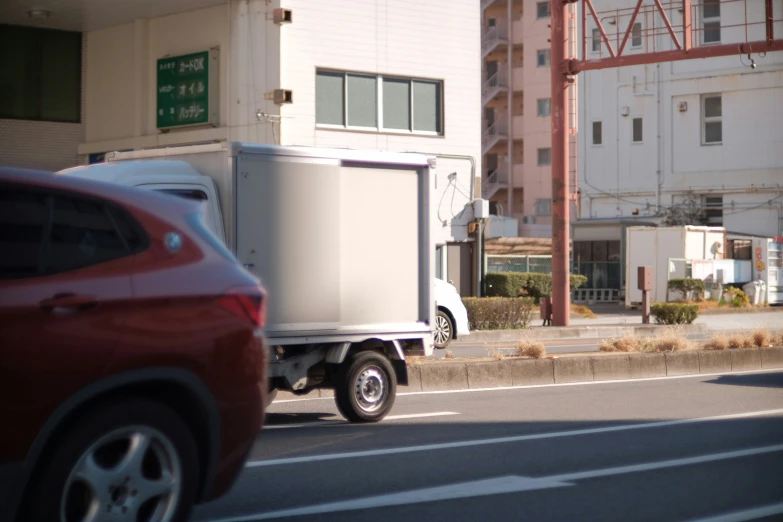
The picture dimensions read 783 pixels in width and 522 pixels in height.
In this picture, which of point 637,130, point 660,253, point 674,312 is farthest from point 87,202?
point 637,130

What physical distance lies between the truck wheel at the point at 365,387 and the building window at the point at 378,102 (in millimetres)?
17118

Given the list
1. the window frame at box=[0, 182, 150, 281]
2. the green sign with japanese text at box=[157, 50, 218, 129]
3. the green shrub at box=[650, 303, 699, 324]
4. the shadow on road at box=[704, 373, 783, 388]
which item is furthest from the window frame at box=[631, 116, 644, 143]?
the window frame at box=[0, 182, 150, 281]

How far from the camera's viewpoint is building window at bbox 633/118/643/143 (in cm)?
5153

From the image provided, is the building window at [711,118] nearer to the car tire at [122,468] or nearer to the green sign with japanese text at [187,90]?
the green sign with japanese text at [187,90]

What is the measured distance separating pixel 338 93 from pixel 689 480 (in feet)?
68.3

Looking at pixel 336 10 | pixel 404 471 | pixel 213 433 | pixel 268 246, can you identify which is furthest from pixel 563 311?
pixel 213 433

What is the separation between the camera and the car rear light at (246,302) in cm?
527

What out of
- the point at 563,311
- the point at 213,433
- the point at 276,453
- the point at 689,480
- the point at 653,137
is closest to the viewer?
the point at 213,433

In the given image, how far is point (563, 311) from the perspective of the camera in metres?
26.2

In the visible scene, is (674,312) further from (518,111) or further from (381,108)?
(518,111)

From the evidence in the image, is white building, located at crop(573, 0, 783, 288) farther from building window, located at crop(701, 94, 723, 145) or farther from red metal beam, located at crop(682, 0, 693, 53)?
red metal beam, located at crop(682, 0, 693, 53)

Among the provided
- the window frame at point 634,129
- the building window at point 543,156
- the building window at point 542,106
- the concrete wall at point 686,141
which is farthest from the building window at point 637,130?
the building window at point 542,106

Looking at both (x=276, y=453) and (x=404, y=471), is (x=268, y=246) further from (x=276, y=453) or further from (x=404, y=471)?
A: (x=404, y=471)

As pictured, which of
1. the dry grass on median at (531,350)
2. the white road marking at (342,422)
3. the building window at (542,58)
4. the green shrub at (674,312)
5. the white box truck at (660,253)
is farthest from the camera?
the building window at (542,58)
